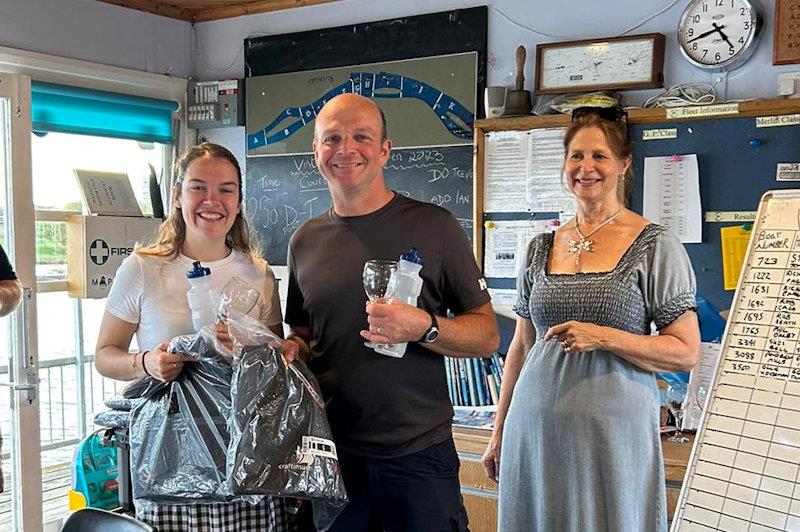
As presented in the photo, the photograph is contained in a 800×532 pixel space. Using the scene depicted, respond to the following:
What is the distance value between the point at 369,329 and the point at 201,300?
391mm

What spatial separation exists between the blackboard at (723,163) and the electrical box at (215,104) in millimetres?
2122

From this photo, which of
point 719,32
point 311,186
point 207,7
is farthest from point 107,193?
point 719,32

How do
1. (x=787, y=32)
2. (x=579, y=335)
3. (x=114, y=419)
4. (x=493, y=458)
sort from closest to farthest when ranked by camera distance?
(x=579, y=335)
(x=493, y=458)
(x=114, y=419)
(x=787, y=32)

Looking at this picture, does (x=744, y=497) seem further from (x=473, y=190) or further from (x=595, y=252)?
(x=473, y=190)

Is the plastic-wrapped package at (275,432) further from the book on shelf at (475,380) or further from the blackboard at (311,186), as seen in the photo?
the blackboard at (311,186)

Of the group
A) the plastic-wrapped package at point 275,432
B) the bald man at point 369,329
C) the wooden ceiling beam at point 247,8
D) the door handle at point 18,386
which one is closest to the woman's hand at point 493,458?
the bald man at point 369,329

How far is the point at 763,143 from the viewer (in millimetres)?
2967

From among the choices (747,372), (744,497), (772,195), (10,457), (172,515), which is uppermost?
(772,195)

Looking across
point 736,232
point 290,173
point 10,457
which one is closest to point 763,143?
point 736,232

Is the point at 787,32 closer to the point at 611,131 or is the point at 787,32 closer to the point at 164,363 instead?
the point at 611,131

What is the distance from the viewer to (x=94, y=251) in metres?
3.77

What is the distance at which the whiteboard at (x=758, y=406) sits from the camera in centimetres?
133

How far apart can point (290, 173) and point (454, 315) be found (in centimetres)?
240

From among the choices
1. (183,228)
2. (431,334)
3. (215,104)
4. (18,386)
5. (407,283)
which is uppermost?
(215,104)
